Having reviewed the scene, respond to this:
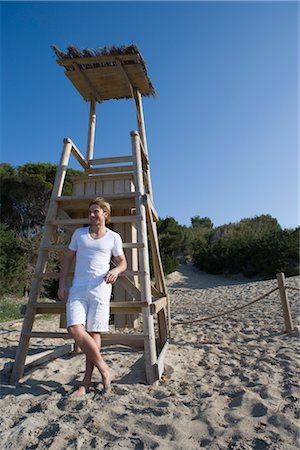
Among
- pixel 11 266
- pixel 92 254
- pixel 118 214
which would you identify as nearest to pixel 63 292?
pixel 92 254

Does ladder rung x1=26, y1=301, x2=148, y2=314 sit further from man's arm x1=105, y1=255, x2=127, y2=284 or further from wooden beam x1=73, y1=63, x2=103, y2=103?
wooden beam x1=73, y1=63, x2=103, y2=103

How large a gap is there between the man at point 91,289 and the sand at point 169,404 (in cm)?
33

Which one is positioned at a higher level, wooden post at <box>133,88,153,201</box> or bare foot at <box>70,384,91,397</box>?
wooden post at <box>133,88,153,201</box>

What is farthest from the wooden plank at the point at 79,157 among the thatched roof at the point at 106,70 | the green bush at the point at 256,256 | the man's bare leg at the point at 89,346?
A: the green bush at the point at 256,256

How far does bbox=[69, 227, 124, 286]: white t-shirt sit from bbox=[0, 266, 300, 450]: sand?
102 cm

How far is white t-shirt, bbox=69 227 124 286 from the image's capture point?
2861mm

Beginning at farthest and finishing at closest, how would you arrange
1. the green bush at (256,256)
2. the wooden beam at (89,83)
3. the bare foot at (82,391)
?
1. the green bush at (256,256)
2. the wooden beam at (89,83)
3. the bare foot at (82,391)

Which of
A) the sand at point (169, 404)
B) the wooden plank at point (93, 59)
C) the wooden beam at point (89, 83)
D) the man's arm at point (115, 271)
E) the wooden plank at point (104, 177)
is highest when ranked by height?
the wooden plank at point (93, 59)

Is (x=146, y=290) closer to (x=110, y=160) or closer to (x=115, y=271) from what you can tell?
(x=115, y=271)

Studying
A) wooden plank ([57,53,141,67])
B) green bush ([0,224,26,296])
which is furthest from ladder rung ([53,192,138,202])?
green bush ([0,224,26,296])

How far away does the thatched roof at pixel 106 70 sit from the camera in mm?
4719

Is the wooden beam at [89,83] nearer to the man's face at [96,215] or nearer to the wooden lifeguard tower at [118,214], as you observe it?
the wooden lifeguard tower at [118,214]

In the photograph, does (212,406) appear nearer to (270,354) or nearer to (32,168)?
(270,354)

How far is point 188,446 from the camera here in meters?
1.89
